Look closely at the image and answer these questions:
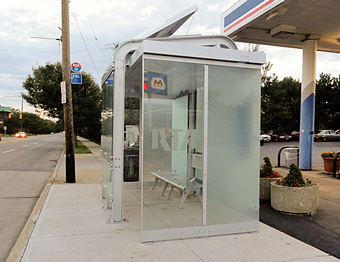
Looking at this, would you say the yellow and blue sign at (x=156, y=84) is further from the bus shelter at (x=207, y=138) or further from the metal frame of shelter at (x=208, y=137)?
the metal frame of shelter at (x=208, y=137)

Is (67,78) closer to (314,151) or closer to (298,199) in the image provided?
(298,199)

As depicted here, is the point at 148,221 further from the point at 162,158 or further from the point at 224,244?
the point at 162,158

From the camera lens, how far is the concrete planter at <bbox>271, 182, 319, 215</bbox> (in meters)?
5.56

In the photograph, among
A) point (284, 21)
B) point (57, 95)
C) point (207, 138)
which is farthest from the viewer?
point (57, 95)

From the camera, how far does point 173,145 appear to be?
5180 millimetres

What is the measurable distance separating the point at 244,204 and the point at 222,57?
2.40 metres

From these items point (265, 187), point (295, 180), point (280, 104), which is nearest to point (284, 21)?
point (265, 187)

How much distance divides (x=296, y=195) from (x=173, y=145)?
100 inches

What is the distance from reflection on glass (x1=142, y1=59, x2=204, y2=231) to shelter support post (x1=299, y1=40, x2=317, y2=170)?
6.58m

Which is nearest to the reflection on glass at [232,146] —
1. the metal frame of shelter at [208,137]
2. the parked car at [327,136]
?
the metal frame of shelter at [208,137]

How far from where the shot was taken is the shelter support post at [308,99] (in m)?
11.6

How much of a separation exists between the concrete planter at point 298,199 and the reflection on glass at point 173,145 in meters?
1.71

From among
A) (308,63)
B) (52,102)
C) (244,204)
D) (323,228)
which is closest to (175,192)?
(244,204)

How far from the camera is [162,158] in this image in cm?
641
